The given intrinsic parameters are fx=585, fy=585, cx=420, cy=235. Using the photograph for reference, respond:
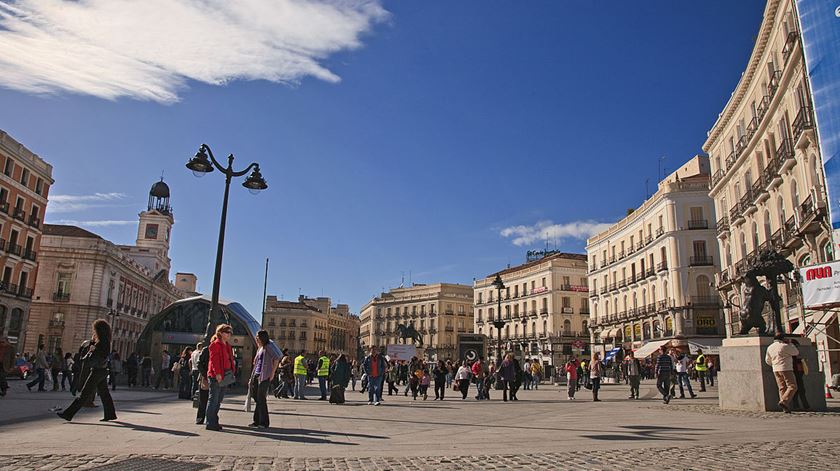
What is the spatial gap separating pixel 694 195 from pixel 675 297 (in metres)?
7.83

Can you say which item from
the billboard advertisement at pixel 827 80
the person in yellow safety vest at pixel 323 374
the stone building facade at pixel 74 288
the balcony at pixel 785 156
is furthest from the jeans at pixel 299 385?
the stone building facade at pixel 74 288

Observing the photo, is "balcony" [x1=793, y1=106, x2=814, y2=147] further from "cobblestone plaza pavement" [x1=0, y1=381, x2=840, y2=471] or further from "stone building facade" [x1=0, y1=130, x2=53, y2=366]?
"stone building facade" [x1=0, y1=130, x2=53, y2=366]

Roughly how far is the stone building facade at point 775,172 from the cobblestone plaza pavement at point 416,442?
40.1 ft

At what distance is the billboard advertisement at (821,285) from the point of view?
17.4 m

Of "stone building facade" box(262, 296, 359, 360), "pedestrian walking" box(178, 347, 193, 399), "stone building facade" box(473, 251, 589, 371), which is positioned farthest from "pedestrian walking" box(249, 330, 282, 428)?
"stone building facade" box(262, 296, 359, 360)

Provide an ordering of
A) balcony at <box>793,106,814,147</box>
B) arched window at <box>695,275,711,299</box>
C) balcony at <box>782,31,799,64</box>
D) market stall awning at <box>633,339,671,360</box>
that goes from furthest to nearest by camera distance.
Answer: arched window at <box>695,275,711,299</box> → market stall awning at <box>633,339,671,360</box> → balcony at <box>782,31,799,64</box> → balcony at <box>793,106,814,147</box>

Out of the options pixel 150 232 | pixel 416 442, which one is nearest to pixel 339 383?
pixel 416 442

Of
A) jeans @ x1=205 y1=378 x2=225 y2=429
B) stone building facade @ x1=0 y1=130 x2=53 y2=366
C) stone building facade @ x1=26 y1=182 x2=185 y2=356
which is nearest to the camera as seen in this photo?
jeans @ x1=205 y1=378 x2=225 y2=429

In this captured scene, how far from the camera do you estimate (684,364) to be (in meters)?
20.0

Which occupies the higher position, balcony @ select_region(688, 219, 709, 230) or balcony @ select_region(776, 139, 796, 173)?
balcony @ select_region(688, 219, 709, 230)

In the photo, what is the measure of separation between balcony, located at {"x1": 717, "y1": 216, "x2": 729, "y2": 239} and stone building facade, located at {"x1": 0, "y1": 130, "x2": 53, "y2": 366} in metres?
48.7

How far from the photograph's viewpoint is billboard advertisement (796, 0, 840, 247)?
19.1m

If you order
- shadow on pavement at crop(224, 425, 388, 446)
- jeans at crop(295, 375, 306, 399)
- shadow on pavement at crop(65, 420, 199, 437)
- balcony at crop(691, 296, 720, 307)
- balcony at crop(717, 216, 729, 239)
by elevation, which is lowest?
shadow on pavement at crop(224, 425, 388, 446)

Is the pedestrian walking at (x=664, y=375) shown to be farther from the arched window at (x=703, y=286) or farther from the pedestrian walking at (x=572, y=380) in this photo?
the arched window at (x=703, y=286)
